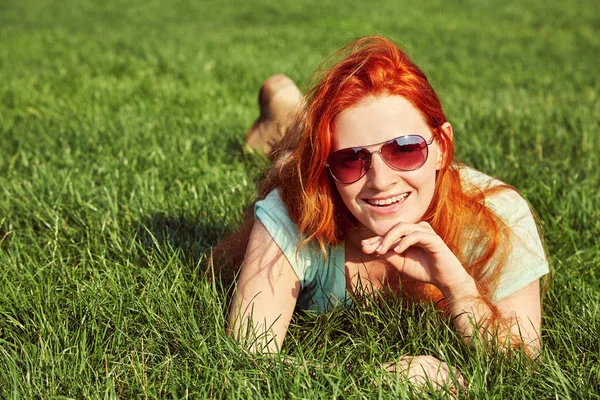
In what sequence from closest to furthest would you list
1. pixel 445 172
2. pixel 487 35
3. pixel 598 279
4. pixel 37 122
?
pixel 445 172 < pixel 598 279 < pixel 37 122 < pixel 487 35

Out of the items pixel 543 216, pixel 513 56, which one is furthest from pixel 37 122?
pixel 513 56

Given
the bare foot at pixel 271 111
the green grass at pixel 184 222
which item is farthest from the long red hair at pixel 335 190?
the bare foot at pixel 271 111

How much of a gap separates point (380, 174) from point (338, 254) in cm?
44

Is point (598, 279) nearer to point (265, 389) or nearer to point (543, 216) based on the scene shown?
point (543, 216)

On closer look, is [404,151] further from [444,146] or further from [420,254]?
[420,254]

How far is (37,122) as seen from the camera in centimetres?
504

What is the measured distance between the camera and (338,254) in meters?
2.59

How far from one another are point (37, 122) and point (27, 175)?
1.18m

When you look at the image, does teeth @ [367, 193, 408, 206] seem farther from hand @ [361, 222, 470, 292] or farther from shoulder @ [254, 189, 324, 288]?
shoulder @ [254, 189, 324, 288]

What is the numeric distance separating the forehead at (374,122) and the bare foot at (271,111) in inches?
69.7

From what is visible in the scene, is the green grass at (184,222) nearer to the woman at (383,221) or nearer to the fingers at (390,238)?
the woman at (383,221)

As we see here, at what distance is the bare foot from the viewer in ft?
13.6

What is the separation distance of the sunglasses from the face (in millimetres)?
16

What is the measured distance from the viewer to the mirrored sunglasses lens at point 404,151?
7.36 ft
